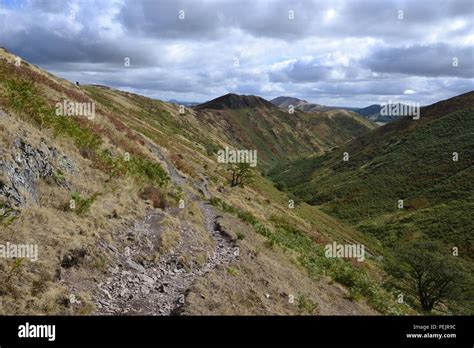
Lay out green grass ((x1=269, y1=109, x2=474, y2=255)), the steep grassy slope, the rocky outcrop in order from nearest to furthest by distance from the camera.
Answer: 1. the rocky outcrop
2. the steep grassy slope
3. green grass ((x1=269, y1=109, x2=474, y2=255))

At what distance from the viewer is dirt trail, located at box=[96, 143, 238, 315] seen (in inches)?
421

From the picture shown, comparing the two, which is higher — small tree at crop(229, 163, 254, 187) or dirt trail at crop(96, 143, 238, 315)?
small tree at crop(229, 163, 254, 187)

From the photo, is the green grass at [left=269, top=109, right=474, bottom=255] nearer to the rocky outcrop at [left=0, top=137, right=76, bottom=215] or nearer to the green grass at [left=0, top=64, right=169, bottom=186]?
the green grass at [left=0, top=64, right=169, bottom=186]

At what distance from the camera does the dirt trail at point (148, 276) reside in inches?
421

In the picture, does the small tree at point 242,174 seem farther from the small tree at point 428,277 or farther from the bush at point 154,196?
the bush at point 154,196

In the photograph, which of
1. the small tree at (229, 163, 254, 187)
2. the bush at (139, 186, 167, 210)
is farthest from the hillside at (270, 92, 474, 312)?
the bush at (139, 186, 167, 210)

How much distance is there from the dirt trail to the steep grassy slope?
55.5 metres

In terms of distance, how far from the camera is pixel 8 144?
13.9 m

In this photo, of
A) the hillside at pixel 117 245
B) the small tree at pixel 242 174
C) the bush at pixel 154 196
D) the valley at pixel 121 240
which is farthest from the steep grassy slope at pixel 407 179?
the bush at pixel 154 196

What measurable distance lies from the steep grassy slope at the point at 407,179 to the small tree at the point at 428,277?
27.2m

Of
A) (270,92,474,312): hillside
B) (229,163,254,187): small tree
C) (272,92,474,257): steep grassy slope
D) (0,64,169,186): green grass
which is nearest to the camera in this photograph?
(0,64,169,186): green grass

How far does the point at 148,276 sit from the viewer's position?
1255 centimetres

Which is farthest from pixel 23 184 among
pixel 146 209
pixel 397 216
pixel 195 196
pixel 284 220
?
pixel 397 216
